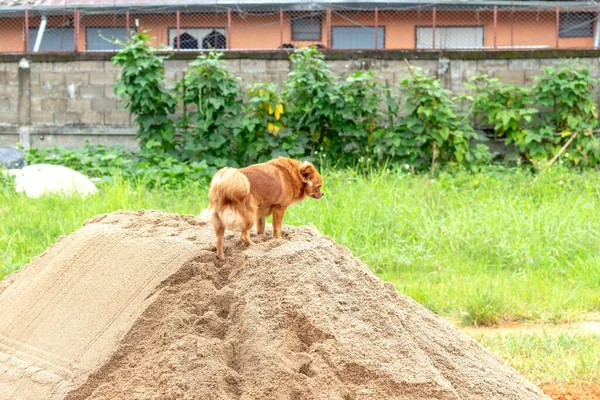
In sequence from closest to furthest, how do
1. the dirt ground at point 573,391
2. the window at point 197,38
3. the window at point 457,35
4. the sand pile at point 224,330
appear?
the sand pile at point 224,330 → the dirt ground at point 573,391 → the window at point 197,38 → the window at point 457,35

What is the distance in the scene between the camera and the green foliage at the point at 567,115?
11383 mm

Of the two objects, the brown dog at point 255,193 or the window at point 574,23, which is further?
the window at point 574,23

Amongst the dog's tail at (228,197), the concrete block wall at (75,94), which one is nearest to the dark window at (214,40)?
the concrete block wall at (75,94)

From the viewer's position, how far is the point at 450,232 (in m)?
8.11

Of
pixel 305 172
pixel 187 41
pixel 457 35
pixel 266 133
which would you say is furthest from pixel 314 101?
pixel 305 172

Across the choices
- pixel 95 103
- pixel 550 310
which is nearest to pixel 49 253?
pixel 550 310

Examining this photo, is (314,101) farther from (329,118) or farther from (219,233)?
(219,233)

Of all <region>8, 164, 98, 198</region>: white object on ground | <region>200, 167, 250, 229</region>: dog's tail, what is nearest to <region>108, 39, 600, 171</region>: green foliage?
<region>8, 164, 98, 198</region>: white object on ground

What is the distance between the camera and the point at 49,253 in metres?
4.77

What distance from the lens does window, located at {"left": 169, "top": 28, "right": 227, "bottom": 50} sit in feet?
49.1

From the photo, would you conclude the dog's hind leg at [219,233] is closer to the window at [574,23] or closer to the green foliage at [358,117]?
the green foliage at [358,117]

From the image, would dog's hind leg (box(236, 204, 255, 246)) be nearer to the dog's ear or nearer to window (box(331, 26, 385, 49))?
the dog's ear

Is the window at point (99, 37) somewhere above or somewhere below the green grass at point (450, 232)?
above

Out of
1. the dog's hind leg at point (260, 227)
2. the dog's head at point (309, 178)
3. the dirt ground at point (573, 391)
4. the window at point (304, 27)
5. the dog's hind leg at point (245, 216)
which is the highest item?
the window at point (304, 27)
